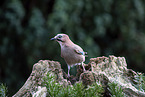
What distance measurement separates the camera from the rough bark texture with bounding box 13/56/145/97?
1226 mm

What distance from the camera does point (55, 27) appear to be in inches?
188

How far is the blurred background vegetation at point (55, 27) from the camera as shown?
4946 mm

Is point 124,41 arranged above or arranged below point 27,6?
below

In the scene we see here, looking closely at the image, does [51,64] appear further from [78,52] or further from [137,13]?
[137,13]

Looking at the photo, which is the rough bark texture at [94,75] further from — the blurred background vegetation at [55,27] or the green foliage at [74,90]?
the blurred background vegetation at [55,27]

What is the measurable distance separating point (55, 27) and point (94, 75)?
3.59 m

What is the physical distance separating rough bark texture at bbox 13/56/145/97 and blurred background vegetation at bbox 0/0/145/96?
3.37m

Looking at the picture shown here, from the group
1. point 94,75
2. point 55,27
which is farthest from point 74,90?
point 55,27

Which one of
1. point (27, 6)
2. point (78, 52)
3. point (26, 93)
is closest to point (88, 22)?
point (27, 6)

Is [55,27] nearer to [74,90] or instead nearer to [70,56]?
[70,56]

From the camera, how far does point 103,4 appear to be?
5203 mm

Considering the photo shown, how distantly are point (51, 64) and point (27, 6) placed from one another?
176 inches

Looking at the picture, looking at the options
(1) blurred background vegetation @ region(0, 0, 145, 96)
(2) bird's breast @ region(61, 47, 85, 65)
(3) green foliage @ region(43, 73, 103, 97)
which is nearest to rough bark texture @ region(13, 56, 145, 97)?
(3) green foliage @ region(43, 73, 103, 97)

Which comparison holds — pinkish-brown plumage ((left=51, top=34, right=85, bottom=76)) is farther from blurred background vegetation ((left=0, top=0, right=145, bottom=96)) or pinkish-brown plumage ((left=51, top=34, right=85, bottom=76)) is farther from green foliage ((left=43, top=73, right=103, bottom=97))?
blurred background vegetation ((left=0, top=0, right=145, bottom=96))
